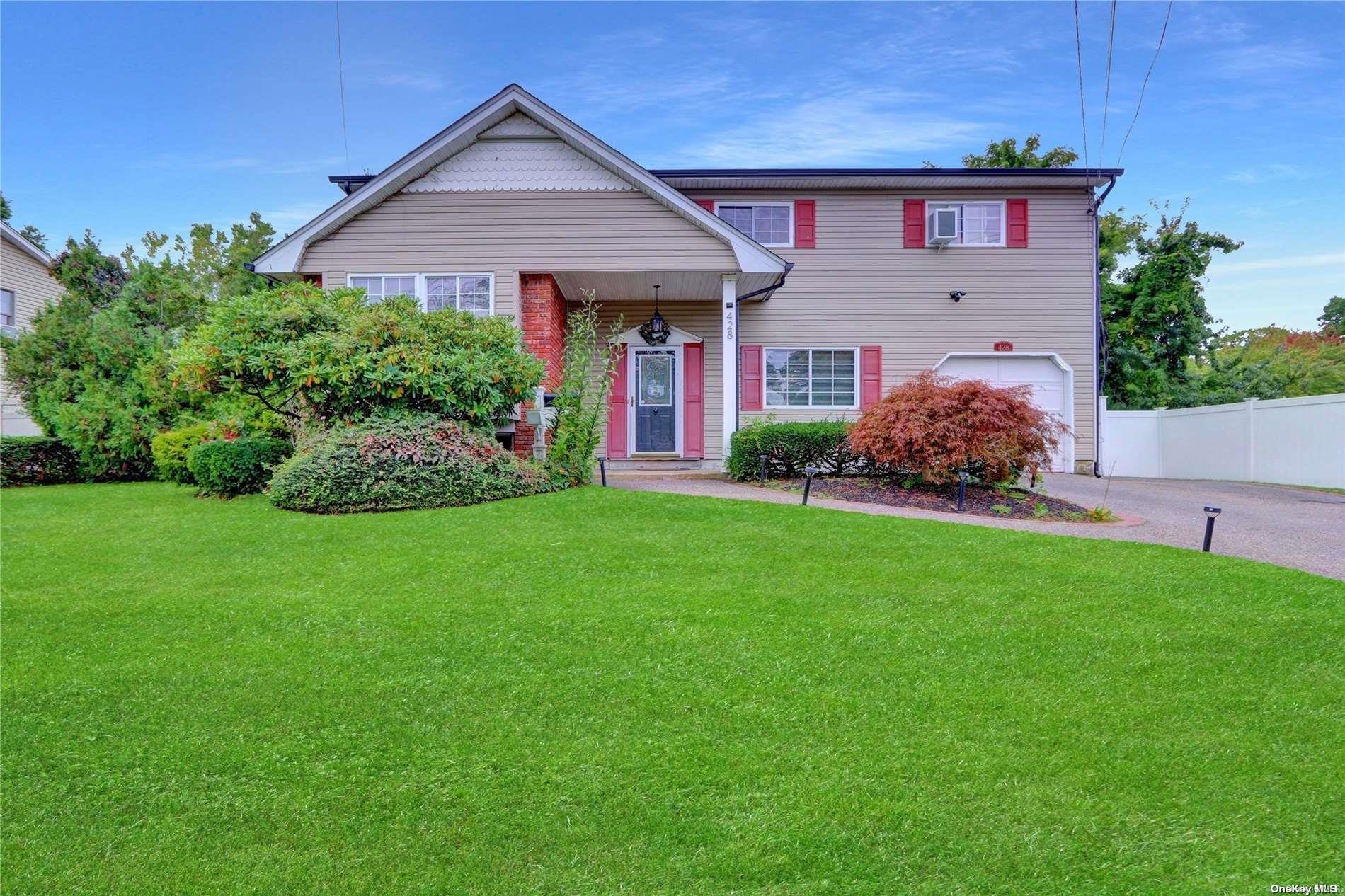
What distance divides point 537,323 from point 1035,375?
9715 millimetres

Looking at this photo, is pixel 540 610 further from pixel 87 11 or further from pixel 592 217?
pixel 87 11

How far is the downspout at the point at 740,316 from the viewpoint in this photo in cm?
1291

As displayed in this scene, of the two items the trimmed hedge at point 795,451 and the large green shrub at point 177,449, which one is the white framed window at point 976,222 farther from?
the large green shrub at point 177,449

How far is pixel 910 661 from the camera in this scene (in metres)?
4.61

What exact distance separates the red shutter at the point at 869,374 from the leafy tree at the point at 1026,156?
388 inches

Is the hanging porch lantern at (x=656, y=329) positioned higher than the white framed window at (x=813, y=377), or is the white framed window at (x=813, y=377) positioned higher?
the hanging porch lantern at (x=656, y=329)

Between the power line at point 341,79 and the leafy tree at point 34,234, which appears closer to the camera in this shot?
the power line at point 341,79

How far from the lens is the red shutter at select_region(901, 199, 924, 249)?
1580 cm

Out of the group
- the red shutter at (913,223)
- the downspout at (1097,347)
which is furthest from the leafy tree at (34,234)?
the downspout at (1097,347)

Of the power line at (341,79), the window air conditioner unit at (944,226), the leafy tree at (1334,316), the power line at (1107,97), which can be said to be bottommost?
the window air conditioner unit at (944,226)

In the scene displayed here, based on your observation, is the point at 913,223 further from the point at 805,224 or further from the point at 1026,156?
the point at 1026,156

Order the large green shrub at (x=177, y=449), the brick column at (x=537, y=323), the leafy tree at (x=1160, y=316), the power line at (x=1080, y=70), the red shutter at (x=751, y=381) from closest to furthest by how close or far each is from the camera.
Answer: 1. the power line at (x=1080, y=70)
2. the large green shrub at (x=177, y=449)
3. the brick column at (x=537, y=323)
4. the red shutter at (x=751, y=381)
5. the leafy tree at (x=1160, y=316)

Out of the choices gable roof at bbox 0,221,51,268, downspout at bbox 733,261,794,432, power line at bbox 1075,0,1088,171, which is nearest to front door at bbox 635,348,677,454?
downspout at bbox 733,261,794,432

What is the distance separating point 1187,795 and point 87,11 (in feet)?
47.6
